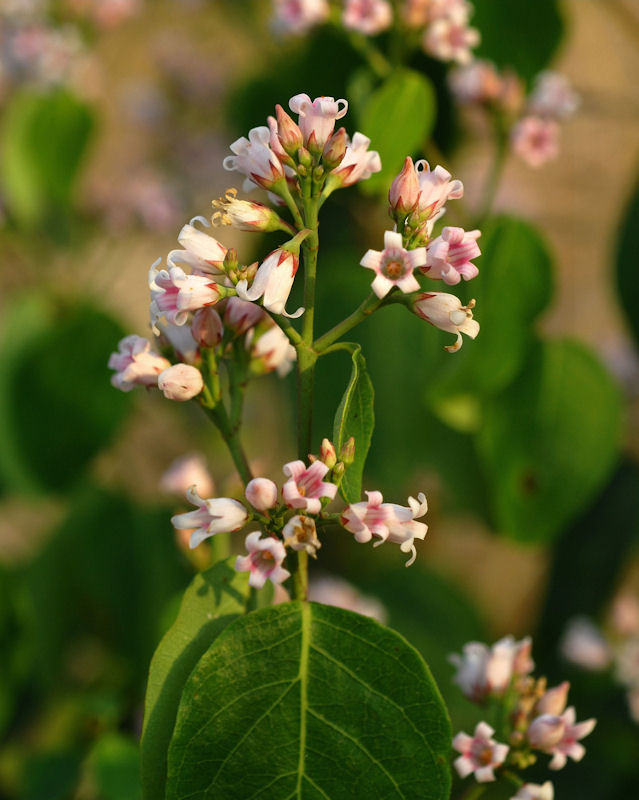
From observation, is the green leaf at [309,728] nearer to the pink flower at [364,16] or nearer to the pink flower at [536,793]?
the pink flower at [536,793]

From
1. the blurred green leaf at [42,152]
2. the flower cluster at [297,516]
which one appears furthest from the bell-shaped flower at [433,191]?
the blurred green leaf at [42,152]

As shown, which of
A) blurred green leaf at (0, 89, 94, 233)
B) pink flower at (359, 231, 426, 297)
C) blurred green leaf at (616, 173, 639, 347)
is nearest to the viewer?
pink flower at (359, 231, 426, 297)

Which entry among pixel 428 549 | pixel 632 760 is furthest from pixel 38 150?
pixel 632 760

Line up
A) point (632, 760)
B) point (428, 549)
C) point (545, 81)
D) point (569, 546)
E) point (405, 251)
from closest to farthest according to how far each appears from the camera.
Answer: point (405, 251), point (545, 81), point (632, 760), point (569, 546), point (428, 549)

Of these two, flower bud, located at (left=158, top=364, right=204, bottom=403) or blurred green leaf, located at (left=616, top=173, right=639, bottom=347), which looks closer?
flower bud, located at (left=158, top=364, right=204, bottom=403)

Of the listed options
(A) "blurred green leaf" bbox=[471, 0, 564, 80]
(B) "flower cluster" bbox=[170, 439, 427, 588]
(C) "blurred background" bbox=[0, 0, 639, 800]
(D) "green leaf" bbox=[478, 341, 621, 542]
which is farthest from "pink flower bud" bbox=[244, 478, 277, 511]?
(A) "blurred green leaf" bbox=[471, 0, 564, 80]

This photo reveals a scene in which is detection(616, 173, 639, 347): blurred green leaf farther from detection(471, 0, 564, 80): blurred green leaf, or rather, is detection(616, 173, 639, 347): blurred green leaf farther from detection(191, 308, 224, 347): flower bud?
detection(191, 308, 224, 347): flower bud

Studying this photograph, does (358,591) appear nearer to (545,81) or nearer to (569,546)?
(569,546)
